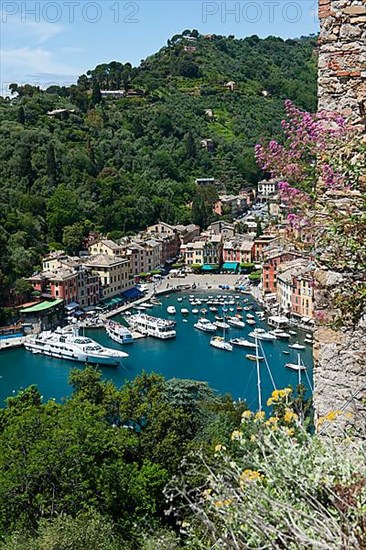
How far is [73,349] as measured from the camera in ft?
72.1

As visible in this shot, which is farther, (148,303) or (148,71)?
(148,71)

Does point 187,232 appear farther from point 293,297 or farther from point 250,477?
point 250,477

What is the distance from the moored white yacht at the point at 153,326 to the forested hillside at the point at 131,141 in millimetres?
5410

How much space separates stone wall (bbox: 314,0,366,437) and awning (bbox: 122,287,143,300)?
2840cm

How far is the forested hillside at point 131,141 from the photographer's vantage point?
114 feet

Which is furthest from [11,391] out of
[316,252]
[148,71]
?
[148,71]

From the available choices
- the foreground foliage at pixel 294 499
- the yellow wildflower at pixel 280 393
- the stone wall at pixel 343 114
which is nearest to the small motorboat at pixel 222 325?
the stone wall at pixel 343 114

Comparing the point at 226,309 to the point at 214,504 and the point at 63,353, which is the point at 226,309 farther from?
the point at 214,504

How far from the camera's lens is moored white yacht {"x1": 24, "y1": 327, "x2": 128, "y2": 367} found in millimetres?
21547

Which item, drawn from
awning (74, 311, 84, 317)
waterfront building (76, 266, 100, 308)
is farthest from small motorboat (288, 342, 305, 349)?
waterfront building (76, 266, 100, 308)

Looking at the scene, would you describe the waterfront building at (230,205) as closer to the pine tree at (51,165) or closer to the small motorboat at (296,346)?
the pine tree at (51,165)

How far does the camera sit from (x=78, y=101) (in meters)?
51.5

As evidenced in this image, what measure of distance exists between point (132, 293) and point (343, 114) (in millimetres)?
29237

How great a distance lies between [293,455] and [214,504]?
0.90ft
